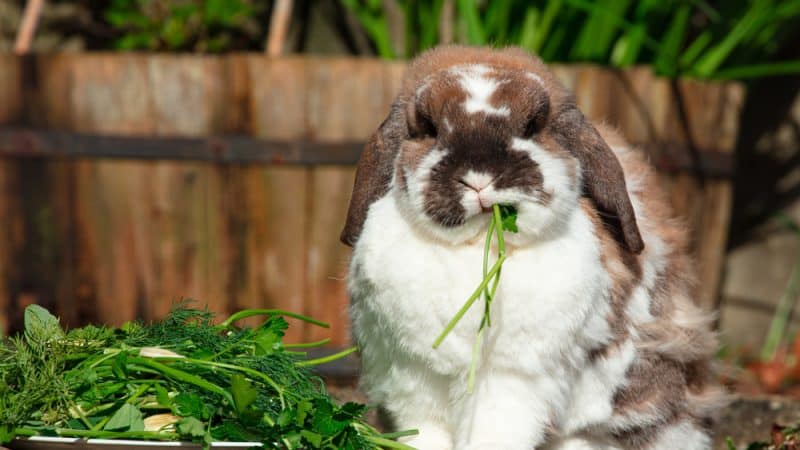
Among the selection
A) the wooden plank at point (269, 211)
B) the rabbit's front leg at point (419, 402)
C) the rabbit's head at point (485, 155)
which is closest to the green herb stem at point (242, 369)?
the rabbit's front leg at point (419, 402)

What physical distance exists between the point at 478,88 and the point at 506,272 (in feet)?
1.35

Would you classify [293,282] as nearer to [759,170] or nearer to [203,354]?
[203,354]

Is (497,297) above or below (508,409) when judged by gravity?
above

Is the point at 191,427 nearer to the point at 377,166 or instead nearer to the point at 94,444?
the point at 94,444

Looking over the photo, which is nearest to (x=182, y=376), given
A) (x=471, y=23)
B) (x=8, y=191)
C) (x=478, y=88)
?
(x=478, y=88)

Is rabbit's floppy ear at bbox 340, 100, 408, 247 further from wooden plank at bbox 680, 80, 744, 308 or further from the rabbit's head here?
wooden plank at bbox 680, 80, 744, 308

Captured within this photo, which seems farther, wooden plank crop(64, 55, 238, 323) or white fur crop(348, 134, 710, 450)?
wooden plank crop(64, 55, 238, 323)

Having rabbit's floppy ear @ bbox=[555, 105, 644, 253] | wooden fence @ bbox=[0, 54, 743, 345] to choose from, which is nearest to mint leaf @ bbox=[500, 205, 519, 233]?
rabbit's floppy ear @ bbox=[555, 105, 644, 253]

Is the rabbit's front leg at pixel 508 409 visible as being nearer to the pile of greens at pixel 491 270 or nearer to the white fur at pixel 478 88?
the pile of greens at pixel 491 270

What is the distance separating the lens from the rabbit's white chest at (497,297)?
2.29m

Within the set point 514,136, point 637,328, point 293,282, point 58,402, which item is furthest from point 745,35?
point 58,402

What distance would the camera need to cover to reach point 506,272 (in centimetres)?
230

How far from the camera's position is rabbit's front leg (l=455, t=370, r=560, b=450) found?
233cm

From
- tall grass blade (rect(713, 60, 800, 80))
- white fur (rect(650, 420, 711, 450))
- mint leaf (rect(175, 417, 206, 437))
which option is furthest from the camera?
tall grass blade (rect(713, 60, 800, 80))
